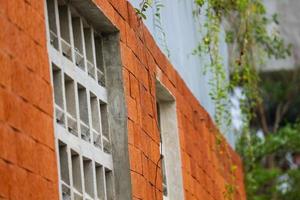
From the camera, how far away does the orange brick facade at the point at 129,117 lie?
5.87 m

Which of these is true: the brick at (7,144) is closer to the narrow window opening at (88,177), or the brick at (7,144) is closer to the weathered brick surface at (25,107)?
the weathered brick surface at (25,107)

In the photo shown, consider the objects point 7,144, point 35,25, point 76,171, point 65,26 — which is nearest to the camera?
point 7,144

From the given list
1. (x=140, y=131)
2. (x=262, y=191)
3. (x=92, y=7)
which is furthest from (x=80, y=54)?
(x=262, y=191)

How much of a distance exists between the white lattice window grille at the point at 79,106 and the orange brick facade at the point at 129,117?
0.19m

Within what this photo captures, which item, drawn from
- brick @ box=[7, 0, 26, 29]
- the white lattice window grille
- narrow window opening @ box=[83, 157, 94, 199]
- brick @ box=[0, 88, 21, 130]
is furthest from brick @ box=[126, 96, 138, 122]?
brick @ box=[0, 88, 21, 130]

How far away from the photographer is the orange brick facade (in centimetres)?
587

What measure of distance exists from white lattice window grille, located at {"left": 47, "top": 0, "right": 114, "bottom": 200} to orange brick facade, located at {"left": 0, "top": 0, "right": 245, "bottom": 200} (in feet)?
0.62

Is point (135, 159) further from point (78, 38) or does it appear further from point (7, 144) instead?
point (7, 144)

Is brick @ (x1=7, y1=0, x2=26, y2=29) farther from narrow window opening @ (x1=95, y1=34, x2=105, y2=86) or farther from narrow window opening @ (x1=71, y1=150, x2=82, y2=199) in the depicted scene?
narrow window opening @ (x1=95, y1=34, x2=105, y2=86)

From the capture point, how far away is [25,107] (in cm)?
605

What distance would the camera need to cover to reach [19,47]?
6066 millimetres

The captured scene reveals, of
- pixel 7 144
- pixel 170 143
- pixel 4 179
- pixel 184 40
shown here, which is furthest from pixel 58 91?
pixel 184 40

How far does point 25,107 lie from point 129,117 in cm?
230

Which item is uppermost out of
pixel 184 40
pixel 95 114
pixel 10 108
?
pixel 184 40
